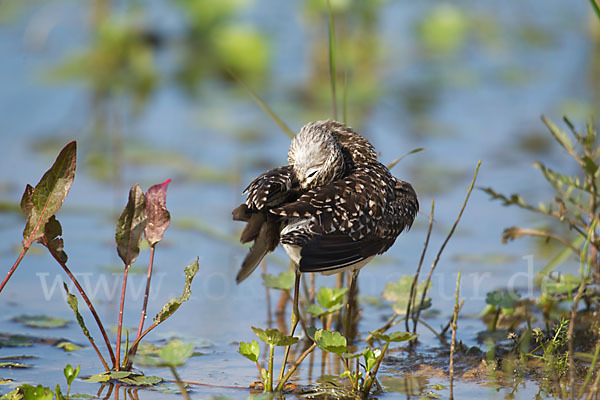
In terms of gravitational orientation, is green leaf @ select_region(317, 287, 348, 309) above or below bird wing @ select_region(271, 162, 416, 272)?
below

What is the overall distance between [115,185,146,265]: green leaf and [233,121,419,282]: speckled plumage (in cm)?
44

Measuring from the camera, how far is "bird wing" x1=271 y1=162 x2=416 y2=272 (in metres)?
3.90

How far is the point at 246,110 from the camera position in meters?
9.59

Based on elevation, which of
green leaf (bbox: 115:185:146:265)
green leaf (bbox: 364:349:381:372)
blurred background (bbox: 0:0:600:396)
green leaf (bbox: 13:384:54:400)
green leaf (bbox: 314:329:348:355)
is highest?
blurred background (bbox: 0:0:600:396)

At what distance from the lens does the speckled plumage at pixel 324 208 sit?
394cm

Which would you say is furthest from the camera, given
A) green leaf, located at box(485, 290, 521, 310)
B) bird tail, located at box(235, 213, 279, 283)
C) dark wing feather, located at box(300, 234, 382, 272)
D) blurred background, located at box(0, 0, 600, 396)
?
blurred background, located at box(0, 0, 600, 396)

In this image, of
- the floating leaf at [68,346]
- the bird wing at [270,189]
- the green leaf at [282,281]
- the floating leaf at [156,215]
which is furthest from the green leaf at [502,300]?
the floating leaf at [68,346]

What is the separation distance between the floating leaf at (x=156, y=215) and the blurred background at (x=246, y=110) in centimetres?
99

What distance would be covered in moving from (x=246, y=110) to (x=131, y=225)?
5.65 meters

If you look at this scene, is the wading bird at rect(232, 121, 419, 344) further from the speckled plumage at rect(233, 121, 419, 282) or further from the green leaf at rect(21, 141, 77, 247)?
the green leaf at rect(21, 141, 77, 247)

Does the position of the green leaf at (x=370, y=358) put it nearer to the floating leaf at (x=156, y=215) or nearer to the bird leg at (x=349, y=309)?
the bird leg at (x=349, y=309)

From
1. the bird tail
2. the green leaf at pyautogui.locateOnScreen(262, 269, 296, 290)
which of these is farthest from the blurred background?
the bird tail

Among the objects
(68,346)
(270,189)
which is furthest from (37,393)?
(270,189)

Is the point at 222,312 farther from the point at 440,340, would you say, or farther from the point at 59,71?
the point at 59,71
